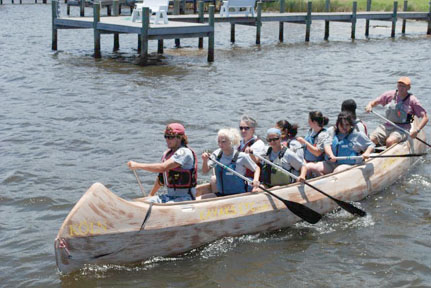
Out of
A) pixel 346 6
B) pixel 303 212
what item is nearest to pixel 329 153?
pixel 303 212

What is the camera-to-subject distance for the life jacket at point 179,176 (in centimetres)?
773

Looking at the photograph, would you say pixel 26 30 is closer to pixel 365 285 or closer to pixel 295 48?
pixel 295 48

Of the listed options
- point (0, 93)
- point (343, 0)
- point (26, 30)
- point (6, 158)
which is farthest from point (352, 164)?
point (343, 0)

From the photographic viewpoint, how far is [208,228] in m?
7.79

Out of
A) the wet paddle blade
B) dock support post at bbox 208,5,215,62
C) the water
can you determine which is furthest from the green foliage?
the wet paddle blade

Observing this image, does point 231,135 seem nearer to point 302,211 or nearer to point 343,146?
point 302,211

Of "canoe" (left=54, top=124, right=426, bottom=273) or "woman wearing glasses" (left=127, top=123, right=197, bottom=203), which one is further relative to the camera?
"woman wearing glasses" (left=127, top=123, right=197, bottom=203)

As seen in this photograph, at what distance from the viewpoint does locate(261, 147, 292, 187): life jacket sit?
8.83m

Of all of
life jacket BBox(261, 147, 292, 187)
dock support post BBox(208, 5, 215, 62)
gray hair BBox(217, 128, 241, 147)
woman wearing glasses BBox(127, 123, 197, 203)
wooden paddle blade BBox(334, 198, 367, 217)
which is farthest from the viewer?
dock support post BBox(208, 5, 215, 62)

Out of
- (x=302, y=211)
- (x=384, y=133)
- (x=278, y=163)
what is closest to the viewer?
(x=302, y=211)

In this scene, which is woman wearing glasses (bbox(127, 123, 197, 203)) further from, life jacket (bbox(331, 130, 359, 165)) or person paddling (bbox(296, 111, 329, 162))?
life jacket (bbox(331, 130, 359, 165))

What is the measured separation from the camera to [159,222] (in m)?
7.42

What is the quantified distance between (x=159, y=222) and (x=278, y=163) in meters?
2.18

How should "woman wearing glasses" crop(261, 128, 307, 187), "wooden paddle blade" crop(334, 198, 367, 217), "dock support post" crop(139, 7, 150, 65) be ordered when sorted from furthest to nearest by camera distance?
"dock support post" crop(139, 7, 150, 65) → "wooden paddle blade" crop(334, 198, 367, 217) → "woman wearing glasses" crop(261, 128, 307, 187)
